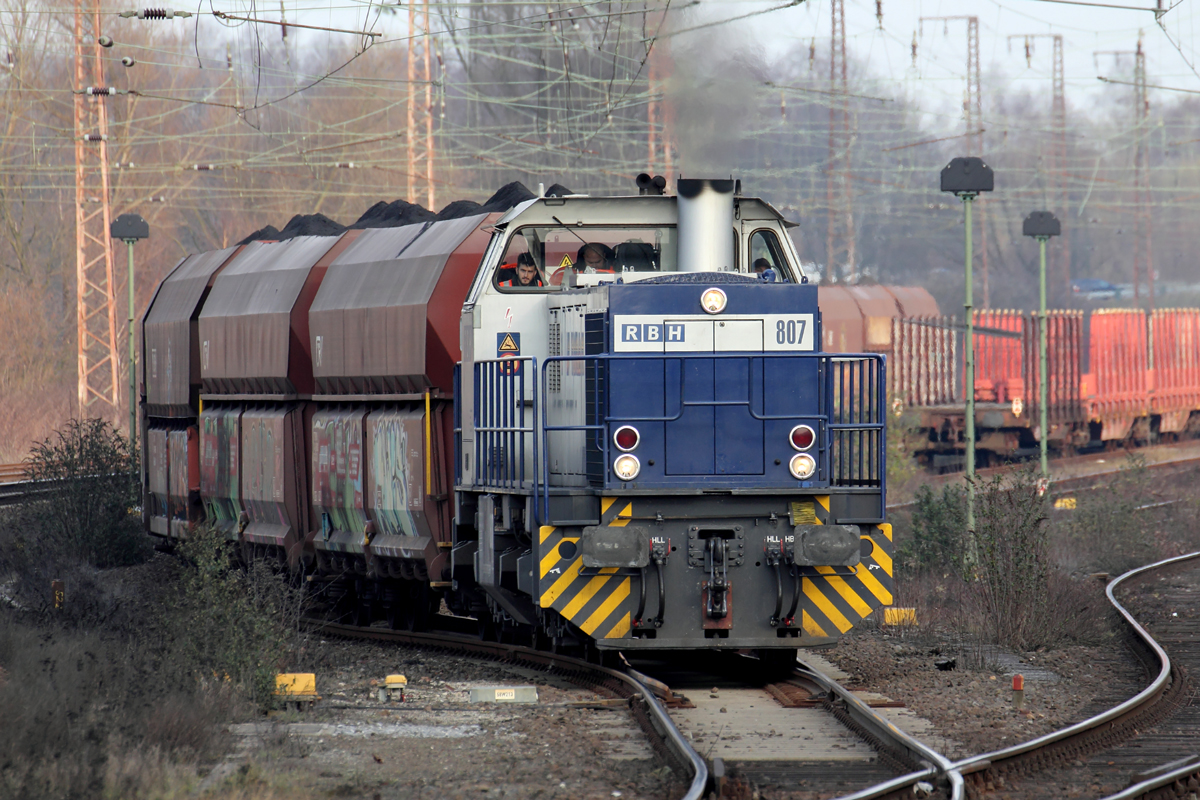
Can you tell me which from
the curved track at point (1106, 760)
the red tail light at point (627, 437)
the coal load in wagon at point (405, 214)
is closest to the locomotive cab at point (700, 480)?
the red tail light at point (627, 437)

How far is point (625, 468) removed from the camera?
9164mm

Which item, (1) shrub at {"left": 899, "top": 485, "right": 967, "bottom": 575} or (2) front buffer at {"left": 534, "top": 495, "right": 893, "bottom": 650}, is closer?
(2) front buffer at {"left": 534, "top": 495, "right": 893, "bottom": 650}

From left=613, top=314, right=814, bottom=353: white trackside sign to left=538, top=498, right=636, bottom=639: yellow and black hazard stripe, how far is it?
1.05 m

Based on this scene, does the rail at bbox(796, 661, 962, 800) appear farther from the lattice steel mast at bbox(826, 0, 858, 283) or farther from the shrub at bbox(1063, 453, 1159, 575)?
the lattice steel mast at bbox(826, 0, 858, 283)

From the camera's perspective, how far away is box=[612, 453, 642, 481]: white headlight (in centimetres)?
915

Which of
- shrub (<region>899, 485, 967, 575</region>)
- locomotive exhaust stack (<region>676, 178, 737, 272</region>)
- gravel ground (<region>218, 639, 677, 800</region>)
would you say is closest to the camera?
gravel ground (<region>218, 639, 677, 800</region>)

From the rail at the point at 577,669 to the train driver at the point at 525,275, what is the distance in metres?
2.72

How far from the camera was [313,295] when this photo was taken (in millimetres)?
13625

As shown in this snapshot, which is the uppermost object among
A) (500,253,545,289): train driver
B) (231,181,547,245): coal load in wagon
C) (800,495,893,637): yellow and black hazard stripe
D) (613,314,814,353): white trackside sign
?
(231,181,547,245): coal load in wagon

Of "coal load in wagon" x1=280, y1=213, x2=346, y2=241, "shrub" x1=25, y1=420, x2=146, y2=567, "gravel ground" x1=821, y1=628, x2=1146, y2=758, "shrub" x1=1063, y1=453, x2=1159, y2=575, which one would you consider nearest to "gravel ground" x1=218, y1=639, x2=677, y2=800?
"gravel ground" x1=821, y1=628, x2=1146, y2=758

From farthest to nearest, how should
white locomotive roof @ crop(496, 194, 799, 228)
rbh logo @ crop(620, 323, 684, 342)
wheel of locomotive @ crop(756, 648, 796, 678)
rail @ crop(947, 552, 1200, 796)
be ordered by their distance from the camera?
white locomotive roof @ crop(496, 194, 799, 228) → wheel of locomotive @ crop(756, 648, 796, 678) → rbh logo @ crop(620, 323, 684, 342) → rail @ crop(947, 552, 1200, 796)

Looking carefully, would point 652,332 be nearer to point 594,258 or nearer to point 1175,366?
point 594,258

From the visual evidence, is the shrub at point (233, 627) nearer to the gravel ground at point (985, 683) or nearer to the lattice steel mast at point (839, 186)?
the gravel ground at point (985, 683)

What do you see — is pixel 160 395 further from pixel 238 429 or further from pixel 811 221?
pixel 811 221
